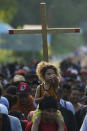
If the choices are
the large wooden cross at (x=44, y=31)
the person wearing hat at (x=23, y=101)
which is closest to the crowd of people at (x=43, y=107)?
the person wearing hat at (x=23, y=101)

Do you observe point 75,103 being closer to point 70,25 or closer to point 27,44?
point 27,44

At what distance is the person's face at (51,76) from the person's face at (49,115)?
0.96 meters

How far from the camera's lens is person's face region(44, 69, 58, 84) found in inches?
330

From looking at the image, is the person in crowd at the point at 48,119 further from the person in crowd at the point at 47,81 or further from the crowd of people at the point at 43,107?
the person in crowd at the point at 47,81

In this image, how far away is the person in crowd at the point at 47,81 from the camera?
8414mm

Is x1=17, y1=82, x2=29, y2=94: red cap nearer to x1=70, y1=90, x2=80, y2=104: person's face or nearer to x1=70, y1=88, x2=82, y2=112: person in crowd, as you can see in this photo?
x1=70, y1=88, x2=82, y2=112: person in crowd

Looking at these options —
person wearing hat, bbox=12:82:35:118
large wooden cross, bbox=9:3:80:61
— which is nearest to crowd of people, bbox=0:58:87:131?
person wearing hat, bbox=12:82:35:118

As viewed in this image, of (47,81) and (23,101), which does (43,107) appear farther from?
(23,101)

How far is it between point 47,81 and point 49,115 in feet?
3.65

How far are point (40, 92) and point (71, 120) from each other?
50cm

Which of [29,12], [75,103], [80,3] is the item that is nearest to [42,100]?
[75,103]

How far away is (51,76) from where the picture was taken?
841 cm

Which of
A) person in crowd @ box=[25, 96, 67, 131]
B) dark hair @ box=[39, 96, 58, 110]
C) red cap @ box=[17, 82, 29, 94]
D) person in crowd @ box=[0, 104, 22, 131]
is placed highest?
dark hair @ box=[39, 96, 58, 110]

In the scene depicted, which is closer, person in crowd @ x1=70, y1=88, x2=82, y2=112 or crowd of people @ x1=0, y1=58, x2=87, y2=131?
crowd of people @ x1=0, y1=58, x2=87, y2=131
